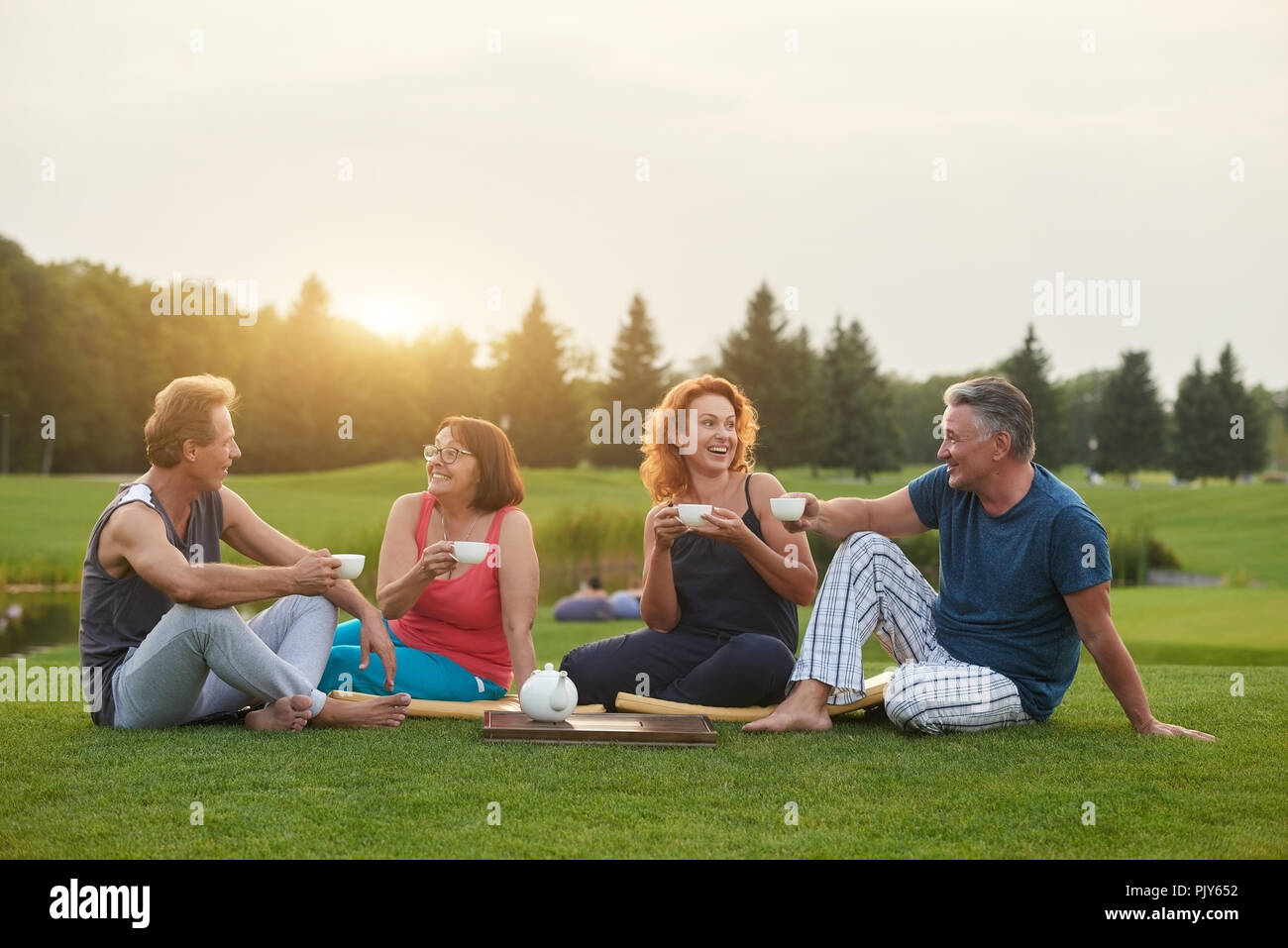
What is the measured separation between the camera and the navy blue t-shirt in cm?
419

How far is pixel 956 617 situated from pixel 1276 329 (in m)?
29.1

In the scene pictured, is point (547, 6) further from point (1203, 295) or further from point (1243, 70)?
point (1203, 295)

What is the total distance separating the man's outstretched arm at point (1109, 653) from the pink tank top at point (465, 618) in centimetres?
229

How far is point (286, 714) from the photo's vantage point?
4344mm

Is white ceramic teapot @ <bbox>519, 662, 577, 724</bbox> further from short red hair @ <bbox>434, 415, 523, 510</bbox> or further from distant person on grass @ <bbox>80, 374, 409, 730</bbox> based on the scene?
short red hair @ <bbox>434, 415, 523, 510</bbox>

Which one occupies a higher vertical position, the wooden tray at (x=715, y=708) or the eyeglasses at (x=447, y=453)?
the eyeglasses at (x=447, y=453)

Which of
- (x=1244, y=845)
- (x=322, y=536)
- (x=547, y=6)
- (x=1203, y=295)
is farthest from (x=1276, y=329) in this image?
(x=1244, y=845)

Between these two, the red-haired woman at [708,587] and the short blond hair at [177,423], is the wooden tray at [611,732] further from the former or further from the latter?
the short blond hair at [177,423]

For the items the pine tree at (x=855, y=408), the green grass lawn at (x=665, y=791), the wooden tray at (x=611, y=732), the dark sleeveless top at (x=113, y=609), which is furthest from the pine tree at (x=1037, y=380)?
the dark sleeveless top at (x=113, y=609)

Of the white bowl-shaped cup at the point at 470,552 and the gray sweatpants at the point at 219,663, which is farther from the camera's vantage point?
the white bowl-shaped cup at the point at 470,552

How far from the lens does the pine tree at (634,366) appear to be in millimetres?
42406

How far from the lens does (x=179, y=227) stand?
1129 inches

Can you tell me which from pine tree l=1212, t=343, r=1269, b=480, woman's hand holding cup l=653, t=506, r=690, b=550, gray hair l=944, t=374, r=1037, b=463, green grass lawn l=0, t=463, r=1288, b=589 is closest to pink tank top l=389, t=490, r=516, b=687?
woman's hand holding cup l=653, t=506, r=690, b=550

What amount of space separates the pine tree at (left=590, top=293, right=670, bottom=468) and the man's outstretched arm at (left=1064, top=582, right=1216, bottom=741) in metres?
37.9
